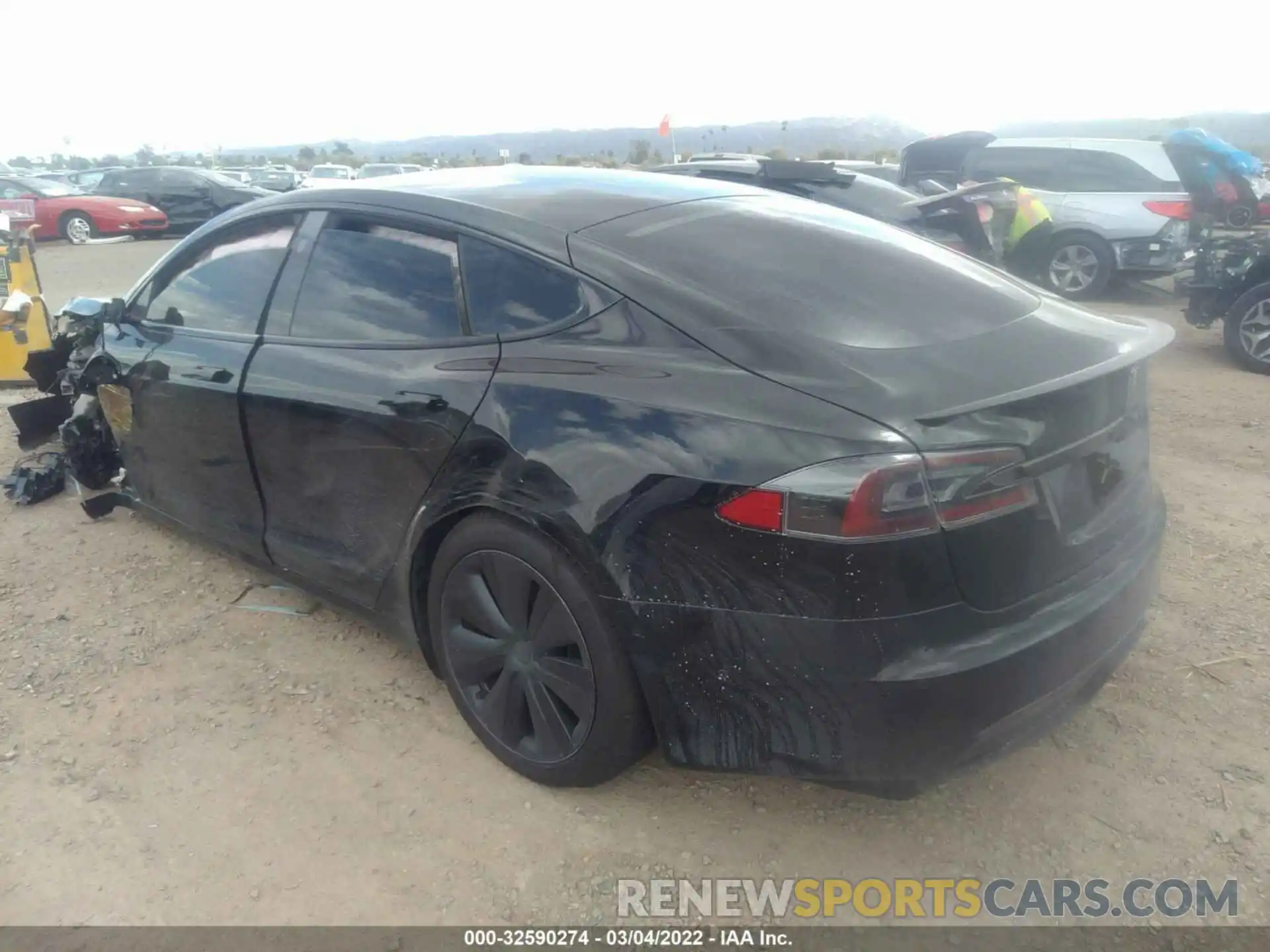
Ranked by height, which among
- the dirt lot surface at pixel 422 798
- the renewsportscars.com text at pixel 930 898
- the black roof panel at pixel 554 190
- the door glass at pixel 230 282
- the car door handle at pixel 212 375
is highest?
the black roof panel at pixel 554 190

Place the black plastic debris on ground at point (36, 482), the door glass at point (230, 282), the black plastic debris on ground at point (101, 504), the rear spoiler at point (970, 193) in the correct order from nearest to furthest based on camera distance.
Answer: the door glass at point (230, 282) → the black plastic debris on ground at point (101, 504) → the black plastic debris on ground at point (36, 482) → the rear spoiler at point (970, 193)

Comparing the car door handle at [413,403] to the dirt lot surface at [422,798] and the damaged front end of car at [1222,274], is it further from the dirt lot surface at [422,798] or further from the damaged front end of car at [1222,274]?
the damaged front end of car at [1222,274]

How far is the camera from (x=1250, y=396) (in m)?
6.70

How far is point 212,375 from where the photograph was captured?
3416mm

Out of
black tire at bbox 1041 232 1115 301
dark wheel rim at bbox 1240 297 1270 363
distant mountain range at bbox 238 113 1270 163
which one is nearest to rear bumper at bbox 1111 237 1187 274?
black tire at bbox 1041 232 1115 301

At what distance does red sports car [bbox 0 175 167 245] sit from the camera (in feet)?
62.7

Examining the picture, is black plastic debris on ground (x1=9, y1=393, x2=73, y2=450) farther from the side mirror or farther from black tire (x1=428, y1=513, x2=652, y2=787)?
black tire (x1=428, y1=513, x2=652, y2=787)

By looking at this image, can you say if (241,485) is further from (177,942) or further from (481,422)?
(177,942)

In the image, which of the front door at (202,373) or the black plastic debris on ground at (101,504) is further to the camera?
the black plastic debris on ground at (101,504)

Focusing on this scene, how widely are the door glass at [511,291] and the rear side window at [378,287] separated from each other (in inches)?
2.5

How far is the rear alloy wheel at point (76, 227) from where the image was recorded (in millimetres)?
19203

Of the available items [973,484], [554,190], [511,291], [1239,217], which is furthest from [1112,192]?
[973,484]

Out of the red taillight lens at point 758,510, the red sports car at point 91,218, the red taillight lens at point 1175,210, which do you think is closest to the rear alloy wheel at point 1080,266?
the red taillight lens at point 1175,210

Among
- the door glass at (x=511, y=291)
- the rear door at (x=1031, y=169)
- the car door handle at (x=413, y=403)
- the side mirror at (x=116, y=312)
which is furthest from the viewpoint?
the rear door at (x=1031, y=169)
